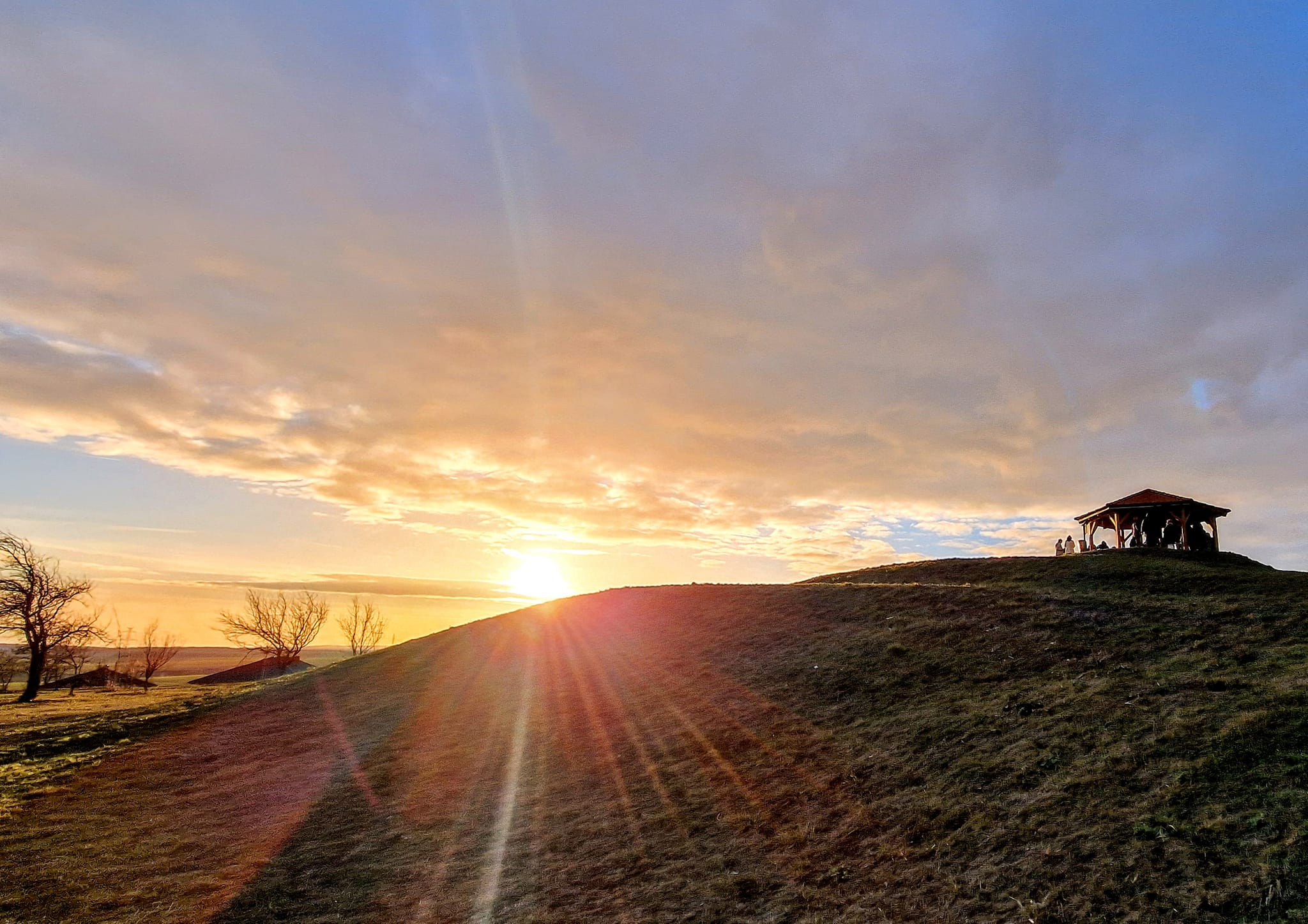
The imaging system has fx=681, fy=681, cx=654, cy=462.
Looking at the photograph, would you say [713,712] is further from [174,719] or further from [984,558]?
[174,719]

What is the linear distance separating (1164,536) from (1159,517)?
3.41ft

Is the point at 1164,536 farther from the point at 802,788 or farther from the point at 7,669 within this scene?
the point at 7,669

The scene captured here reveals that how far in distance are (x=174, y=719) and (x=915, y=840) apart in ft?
112

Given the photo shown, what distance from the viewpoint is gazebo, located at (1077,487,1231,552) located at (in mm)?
35094

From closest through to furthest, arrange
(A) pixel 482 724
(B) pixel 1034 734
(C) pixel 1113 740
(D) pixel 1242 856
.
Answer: (D) pixel 1242 856 < (C) pixel 1113 740 < (B) pixel 1034 734 < (A) pixel 482 724

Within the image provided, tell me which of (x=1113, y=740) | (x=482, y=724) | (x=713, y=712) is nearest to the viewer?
(x=1113, y=740)

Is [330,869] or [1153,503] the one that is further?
[1153,503]

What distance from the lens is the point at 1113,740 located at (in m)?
11.3

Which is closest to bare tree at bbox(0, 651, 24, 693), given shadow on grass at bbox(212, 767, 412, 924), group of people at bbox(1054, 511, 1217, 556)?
shadow on grass at bbox(212, 767, 412, 924)

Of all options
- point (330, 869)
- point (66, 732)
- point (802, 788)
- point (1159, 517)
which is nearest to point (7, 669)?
point (66, 732)

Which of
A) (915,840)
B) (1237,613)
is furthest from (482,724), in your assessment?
(1237,613)

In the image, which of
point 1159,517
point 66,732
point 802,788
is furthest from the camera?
point 1159,517

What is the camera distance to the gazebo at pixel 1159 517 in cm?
3509

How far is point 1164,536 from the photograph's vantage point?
36.6m
